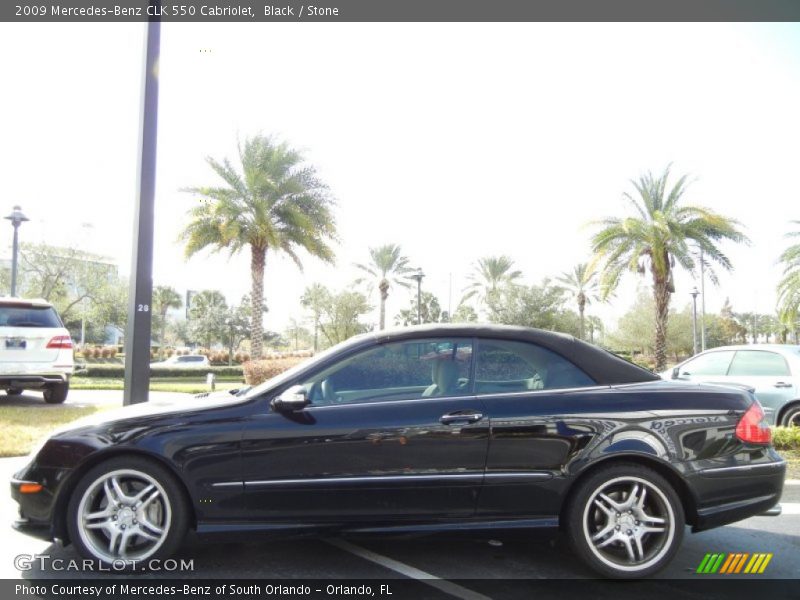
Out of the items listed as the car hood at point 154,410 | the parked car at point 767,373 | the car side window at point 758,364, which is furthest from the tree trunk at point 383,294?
the car hood at point 154,410

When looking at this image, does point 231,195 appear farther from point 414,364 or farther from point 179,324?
point 179,324

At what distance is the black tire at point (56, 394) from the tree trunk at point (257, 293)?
9037 mm

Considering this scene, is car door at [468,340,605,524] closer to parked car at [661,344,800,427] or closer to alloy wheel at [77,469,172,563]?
alloy wheel at [77,469,172,563]

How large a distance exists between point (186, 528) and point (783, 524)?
4.50 metres

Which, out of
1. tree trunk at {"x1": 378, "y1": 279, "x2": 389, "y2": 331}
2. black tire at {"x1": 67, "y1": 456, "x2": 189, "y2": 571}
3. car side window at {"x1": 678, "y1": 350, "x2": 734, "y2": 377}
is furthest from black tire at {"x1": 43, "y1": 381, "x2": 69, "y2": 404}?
tree trunk at {"x1": 378, "y1": 279, "x2": 389, "y2": 331}

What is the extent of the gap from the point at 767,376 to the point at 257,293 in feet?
52.9

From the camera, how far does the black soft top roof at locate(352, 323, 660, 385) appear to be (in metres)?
3.84

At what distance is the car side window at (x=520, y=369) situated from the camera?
3.76 m

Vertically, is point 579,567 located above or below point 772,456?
below

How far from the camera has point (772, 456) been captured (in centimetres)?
379

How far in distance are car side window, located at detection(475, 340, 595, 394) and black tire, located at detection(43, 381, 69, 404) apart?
1001 cm

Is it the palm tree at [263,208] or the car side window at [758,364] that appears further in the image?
the palm tree at [263,208]

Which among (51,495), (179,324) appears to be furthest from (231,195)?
(179,324)

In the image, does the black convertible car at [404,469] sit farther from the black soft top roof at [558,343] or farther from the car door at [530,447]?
the black soft top roof at [558,343]
